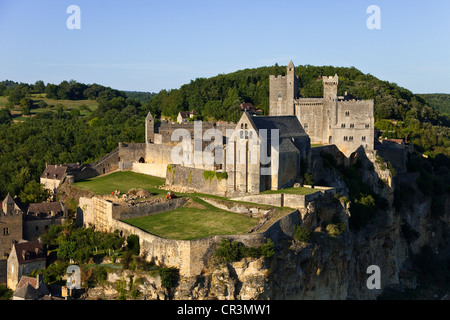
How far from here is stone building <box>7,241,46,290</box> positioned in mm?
35656

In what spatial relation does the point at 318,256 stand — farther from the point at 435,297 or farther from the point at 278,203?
the point at 435,297

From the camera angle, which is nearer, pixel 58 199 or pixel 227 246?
pixel 227 246

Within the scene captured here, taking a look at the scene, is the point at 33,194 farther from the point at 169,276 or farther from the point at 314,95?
the point at 314,95

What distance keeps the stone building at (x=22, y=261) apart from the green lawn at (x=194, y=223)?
617 centimetres

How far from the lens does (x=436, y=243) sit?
63719mm

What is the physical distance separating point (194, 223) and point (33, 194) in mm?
17483

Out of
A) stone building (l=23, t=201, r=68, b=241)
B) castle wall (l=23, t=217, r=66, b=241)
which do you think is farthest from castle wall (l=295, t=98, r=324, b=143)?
castle wall (l=23, t=217, r=66, b=241)

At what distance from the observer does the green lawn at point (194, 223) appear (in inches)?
1368

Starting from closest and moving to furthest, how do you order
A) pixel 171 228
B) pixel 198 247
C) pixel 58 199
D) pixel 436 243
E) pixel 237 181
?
pixel 198 247, pixel 171 228, pixel 237 181, pixel 58 199, pixel 436 243

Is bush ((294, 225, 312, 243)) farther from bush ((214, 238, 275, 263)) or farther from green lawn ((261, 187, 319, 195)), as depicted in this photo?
bush ((214, 238, 275, 263))

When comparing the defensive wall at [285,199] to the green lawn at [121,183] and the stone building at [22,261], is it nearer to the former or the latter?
the green lawn at [121,183]

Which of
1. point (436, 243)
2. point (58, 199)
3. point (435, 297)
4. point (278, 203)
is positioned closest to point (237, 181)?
point (278, 203)

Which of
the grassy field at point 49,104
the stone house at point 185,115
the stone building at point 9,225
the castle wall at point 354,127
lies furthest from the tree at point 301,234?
the grassy field at point 49,104

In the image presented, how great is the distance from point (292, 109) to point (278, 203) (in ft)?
67.4
